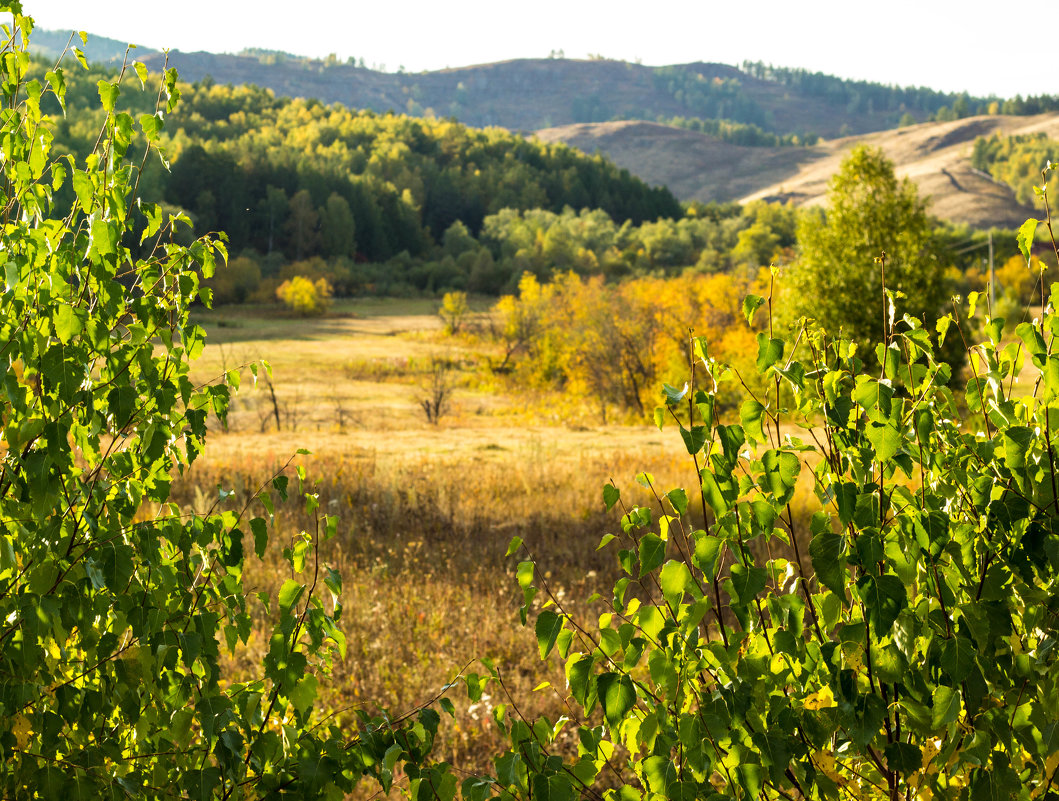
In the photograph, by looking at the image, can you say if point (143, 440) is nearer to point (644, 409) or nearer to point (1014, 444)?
point (1014, 444)

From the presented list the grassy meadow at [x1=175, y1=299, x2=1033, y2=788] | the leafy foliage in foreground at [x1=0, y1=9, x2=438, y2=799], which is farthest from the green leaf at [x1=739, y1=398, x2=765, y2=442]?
the leafy foliage in foreground at [x1=0, y1=9, x2=438, y2=799]

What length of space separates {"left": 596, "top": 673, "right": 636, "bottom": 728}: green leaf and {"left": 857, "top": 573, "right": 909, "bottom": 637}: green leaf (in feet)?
1.61

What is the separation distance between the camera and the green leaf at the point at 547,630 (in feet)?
5.83

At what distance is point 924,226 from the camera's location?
21.3 m

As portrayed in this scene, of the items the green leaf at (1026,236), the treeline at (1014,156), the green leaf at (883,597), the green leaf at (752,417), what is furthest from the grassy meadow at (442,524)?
the treeline at (1014,156)

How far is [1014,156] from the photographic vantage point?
16100 centimetres

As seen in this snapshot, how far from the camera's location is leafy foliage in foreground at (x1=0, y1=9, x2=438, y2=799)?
6.36 ft

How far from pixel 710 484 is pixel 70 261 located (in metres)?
1.59

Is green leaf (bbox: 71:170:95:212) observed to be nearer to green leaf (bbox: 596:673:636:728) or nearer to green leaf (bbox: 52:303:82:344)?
green leaf (bbox: 52:303:82:344)

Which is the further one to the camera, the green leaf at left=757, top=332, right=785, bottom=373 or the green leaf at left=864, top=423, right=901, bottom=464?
the green leaf at left=757, top=332, right=785, bottom=373

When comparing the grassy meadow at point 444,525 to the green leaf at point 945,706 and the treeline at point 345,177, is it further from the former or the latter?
the treeline at point 345,177

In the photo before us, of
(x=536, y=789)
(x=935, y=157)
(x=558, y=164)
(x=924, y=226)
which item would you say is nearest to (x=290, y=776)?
(x=536, y=789)

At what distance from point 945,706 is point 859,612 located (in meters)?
0.41

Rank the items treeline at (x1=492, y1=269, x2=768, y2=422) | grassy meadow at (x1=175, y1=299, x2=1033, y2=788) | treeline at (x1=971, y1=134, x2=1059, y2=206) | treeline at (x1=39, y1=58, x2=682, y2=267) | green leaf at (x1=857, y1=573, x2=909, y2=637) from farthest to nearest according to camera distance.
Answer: treeline at (x1=971, y1=134, x2=1059, y2=206) → treeline at (x1=39, y1=58, x2=682, y2=267) → treeline at (x1=492, y1=269, x2=768, y2=422) → grassy meadow at (x1=175, y1=299, x2=1033, y2=788) → green leaf at (x1=857, y1=573, x2=909, y2=637)
